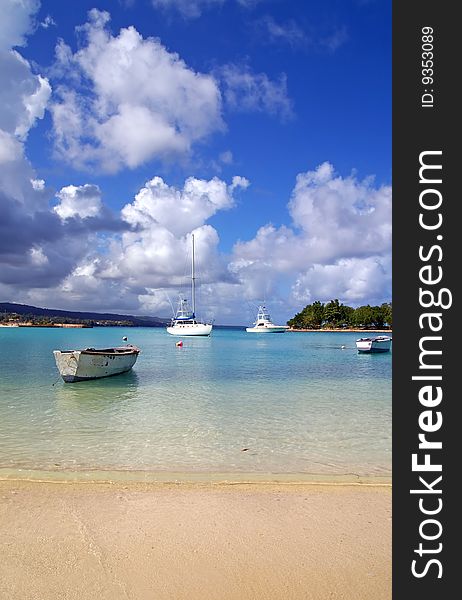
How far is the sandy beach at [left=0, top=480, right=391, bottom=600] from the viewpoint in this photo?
173 inches

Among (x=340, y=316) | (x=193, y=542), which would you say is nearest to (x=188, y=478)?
(x=193, y=542)

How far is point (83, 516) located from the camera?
20.4 feet

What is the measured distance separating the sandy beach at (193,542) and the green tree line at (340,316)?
573 ft

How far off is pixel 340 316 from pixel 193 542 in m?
187

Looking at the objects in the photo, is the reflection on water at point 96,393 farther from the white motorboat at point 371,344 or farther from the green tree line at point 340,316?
the green tree line at point 340,316

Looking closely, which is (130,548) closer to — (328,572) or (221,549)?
(221,549)

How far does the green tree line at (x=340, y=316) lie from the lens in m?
176

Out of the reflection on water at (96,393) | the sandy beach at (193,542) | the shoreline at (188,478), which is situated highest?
the sandy beach at (193,542)

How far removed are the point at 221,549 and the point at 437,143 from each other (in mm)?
4815

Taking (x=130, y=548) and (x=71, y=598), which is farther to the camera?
(x=130, y=548)

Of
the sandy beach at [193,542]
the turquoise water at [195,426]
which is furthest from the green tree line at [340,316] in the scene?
the sandy beach at [193,542]

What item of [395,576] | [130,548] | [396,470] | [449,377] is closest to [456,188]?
[449,377]

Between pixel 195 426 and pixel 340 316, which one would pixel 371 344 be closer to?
pixel 195 426

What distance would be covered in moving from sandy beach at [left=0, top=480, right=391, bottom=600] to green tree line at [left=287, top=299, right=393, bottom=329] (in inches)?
6877
